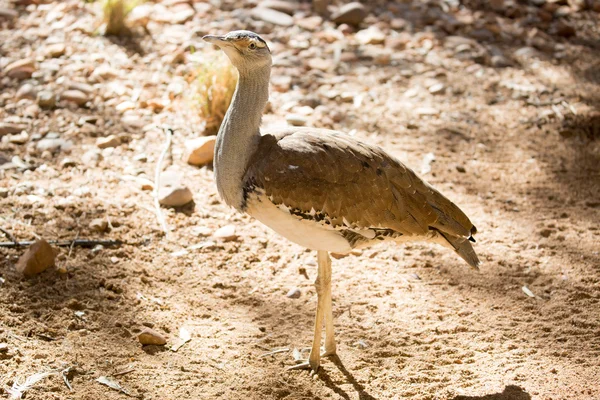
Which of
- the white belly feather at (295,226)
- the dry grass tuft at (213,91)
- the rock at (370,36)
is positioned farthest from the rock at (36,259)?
the rock at (370,36)

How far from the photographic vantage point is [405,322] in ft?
13.3

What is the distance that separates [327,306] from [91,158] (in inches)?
89.7

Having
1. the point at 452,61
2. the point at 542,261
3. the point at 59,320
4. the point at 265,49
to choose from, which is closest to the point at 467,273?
the point at 542,261

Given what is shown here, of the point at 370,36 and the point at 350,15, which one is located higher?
the point at 350,15

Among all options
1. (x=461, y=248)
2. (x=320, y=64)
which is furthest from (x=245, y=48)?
(x=320, y=64)

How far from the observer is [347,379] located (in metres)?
3.69

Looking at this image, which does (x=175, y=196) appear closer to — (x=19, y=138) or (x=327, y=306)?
(x=19, y=138)

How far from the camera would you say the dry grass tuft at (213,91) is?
5.40 metres

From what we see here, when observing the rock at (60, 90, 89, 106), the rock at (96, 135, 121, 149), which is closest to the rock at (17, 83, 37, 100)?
the rock at (60, 90, 89, 106)

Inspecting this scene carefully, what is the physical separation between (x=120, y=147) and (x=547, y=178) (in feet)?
10.3

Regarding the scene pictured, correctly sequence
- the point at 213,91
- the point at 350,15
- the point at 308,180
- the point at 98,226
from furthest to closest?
1. the point at 350,15
2. the point at 213,91
3. the point at 98,226
4. the point at 308,180

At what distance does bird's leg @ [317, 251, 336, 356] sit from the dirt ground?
0.09 m

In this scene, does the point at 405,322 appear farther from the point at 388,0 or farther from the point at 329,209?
the point at 388,0

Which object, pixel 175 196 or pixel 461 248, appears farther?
pixel 175 196
